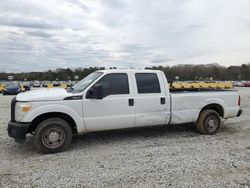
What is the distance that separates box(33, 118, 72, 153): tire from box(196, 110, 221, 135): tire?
12.0 ft

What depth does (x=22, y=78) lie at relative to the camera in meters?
106

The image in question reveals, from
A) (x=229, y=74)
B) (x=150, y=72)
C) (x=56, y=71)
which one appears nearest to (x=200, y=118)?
(x=150, y=72)

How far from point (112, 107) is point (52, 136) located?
4.94 ft

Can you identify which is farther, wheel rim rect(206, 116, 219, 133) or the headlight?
wheel rim rect(206, 116, 219, 133)

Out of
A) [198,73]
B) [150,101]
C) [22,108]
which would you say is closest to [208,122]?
[150,101]

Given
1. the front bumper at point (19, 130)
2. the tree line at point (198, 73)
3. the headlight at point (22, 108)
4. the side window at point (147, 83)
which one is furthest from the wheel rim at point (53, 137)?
the tree line at point (198, 73)

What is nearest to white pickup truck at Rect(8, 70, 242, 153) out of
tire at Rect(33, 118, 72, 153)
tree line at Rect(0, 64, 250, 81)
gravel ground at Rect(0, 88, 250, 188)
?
tire at Rect(33, 118, 72, 153)

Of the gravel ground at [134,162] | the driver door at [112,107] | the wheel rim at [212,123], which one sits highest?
the driver door at [112,107]

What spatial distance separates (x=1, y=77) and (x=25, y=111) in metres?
107

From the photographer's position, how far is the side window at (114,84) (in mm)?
6484

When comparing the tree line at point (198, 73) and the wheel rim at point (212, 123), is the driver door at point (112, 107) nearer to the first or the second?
the wheel rim at point (212, 123)

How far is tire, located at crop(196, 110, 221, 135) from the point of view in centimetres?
759

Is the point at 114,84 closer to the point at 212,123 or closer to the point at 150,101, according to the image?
the point at 150,101

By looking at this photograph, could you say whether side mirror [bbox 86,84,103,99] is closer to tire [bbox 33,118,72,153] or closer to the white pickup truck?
the white pickup truck
